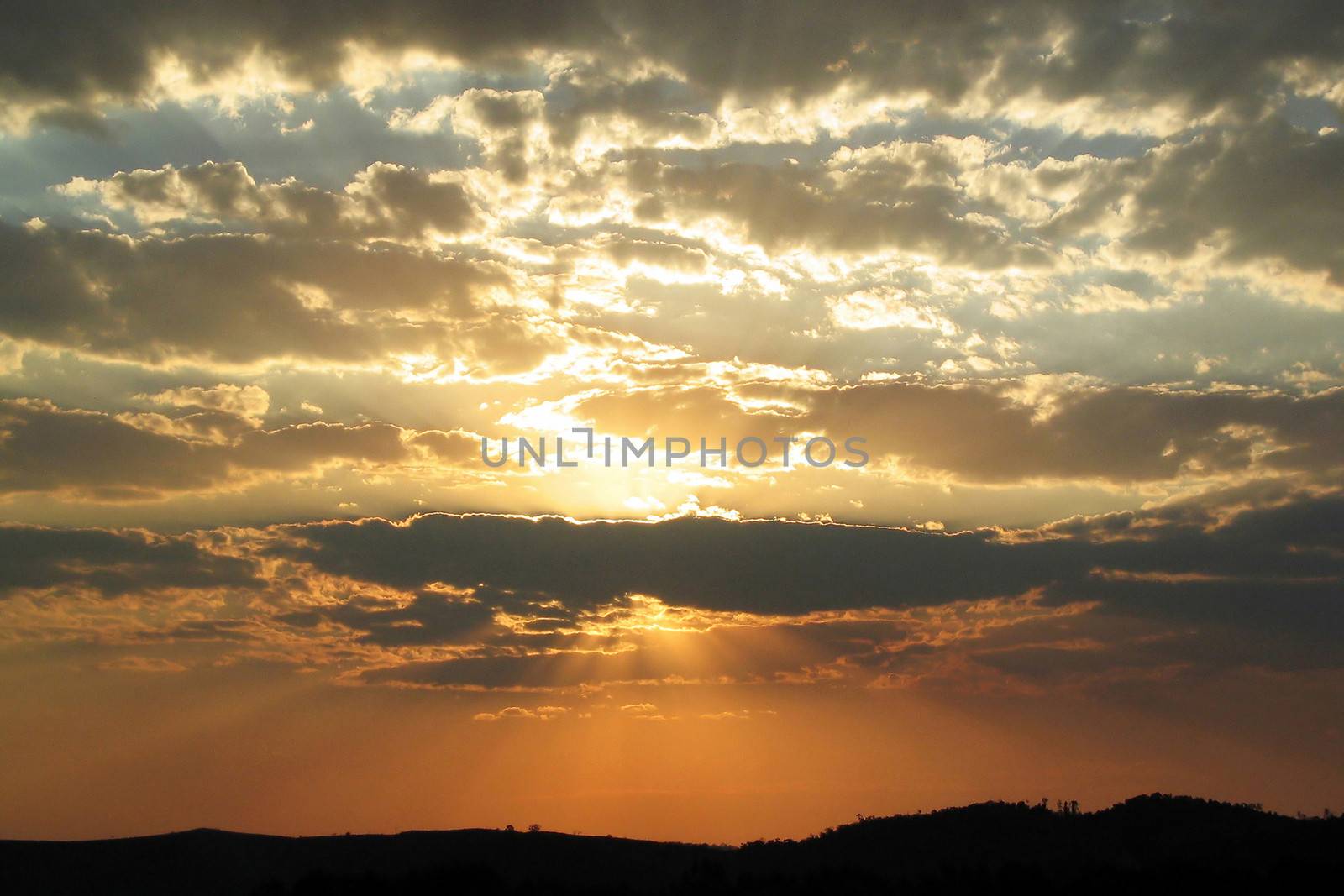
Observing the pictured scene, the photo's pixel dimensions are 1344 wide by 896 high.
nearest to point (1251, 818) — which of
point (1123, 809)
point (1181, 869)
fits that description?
point (1123, 809)

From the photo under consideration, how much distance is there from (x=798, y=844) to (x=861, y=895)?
23369mm

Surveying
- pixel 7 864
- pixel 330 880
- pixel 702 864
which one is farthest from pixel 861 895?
pixel 7 864

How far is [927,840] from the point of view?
74375mm

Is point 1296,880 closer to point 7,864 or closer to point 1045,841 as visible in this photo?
point 1045,841

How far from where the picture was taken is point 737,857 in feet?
253

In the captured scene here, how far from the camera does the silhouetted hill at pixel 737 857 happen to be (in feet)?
196

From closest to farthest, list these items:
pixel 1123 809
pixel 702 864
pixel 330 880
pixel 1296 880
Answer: pixel 1296 880, pixel 330 880, pixel 702 864, pixel 1123 809

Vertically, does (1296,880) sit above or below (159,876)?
above

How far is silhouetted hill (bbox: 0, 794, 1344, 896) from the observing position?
59.8 m

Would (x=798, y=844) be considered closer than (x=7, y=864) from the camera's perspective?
No

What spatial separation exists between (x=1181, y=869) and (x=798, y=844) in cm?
2839

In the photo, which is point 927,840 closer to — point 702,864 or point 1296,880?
point 702,864

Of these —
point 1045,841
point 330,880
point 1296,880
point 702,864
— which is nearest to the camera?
point 1296,880

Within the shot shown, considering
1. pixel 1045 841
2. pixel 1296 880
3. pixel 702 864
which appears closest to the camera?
pixel 1296 880
